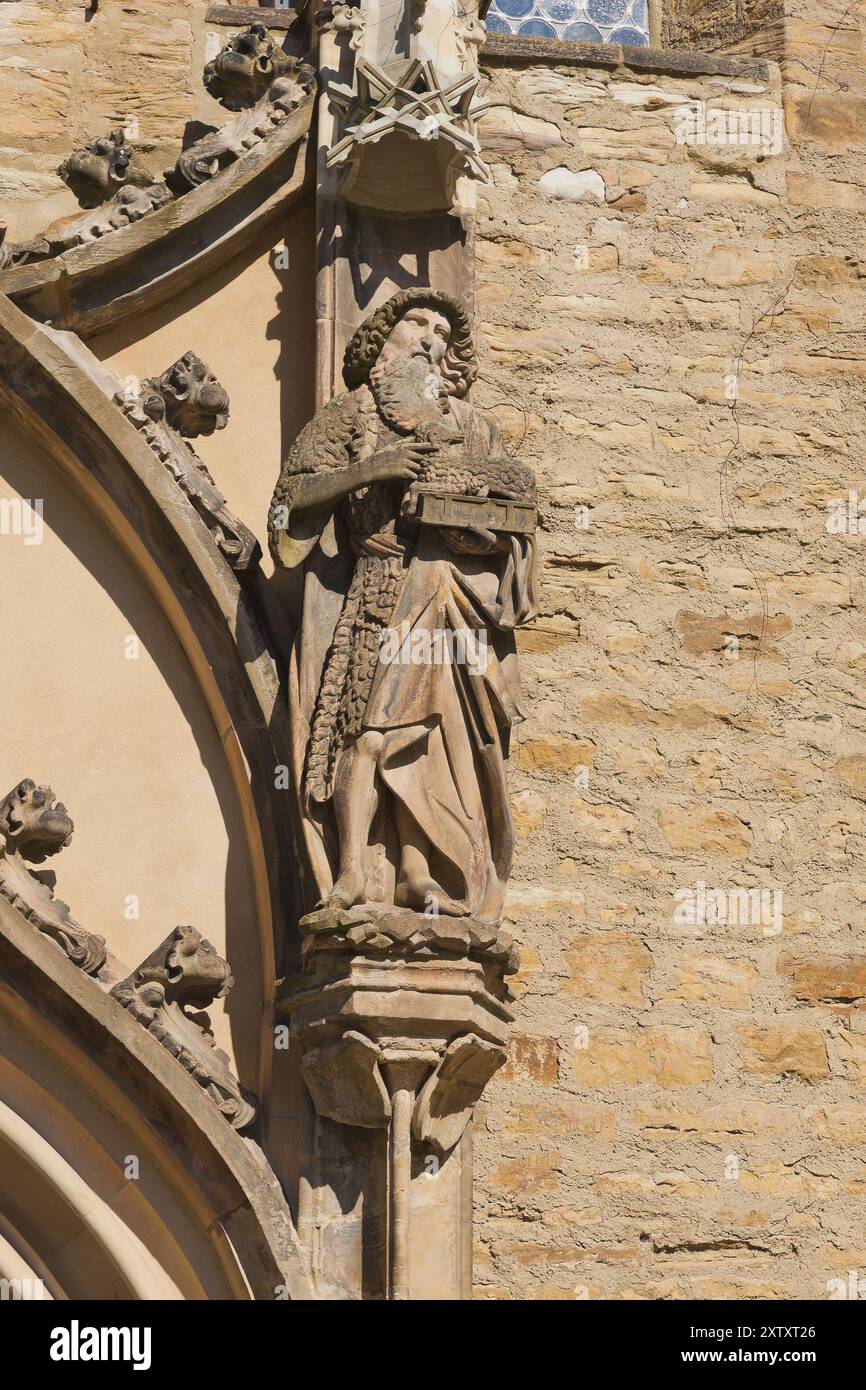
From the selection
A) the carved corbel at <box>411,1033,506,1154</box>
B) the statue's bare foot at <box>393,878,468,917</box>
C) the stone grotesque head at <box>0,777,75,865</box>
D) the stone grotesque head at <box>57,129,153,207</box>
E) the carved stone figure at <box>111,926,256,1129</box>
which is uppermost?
the stone grotesque head at <box>57,129,153,207</box>

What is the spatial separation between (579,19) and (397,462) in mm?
3085

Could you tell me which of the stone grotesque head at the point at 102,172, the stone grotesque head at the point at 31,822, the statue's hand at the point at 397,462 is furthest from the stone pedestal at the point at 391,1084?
the stone grotesque head at the point at 102,172

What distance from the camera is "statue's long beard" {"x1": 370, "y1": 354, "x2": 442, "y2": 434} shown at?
6.45 metres

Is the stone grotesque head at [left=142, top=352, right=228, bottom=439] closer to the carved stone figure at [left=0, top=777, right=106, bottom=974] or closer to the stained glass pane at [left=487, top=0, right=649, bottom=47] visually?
the carved stone figure at [left=0, top=777, right=106, bottom=974]

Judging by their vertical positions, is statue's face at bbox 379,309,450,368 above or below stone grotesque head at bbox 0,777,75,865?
above

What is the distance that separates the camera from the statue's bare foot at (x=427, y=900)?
6078 millimetres

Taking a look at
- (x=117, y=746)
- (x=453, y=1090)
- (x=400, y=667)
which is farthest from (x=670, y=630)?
(x=453, y=1090)

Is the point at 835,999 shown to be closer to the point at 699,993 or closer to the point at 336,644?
the point at 699,993

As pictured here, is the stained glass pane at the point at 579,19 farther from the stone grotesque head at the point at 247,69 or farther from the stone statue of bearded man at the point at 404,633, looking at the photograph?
the stone statue of bearded man at the point at 404,633

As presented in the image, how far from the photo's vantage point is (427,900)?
608 centimetres

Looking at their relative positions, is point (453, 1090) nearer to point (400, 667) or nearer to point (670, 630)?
point (400, 667)

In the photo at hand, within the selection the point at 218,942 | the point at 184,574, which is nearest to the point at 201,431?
the point at 184,574

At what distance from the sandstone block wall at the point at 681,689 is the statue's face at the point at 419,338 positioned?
2.79ft

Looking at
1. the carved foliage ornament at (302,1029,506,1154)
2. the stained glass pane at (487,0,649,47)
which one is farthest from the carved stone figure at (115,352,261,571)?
the stained glass pane at (487,0,649,47)
